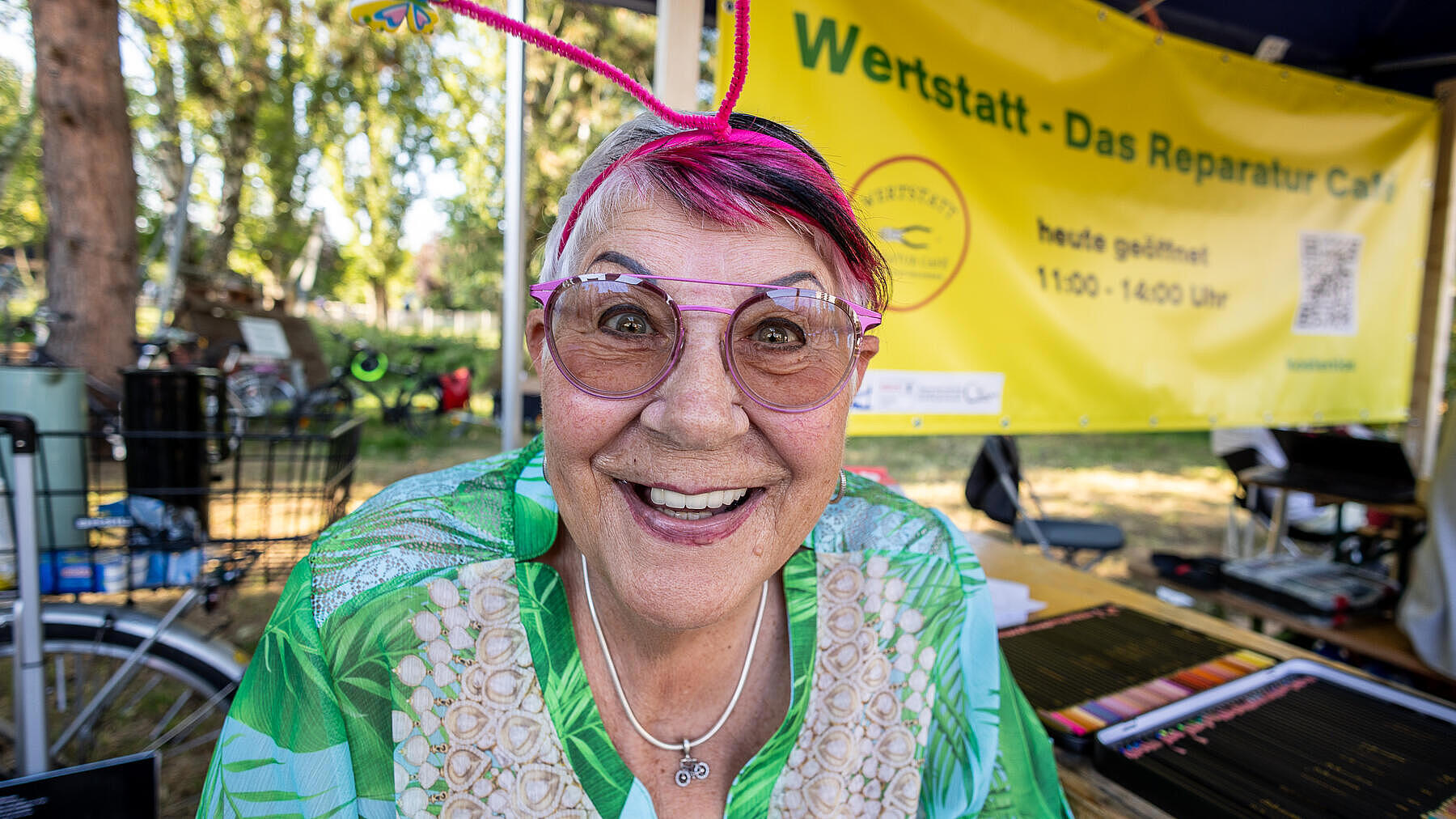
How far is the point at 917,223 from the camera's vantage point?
2.36m

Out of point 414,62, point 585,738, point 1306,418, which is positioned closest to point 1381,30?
point 1306,418

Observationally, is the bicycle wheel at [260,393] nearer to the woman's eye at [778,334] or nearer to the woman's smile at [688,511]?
the woman's smile at [688,511]

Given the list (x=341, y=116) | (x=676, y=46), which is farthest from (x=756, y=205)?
(x=341, y=116)

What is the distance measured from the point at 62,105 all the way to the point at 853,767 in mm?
6034

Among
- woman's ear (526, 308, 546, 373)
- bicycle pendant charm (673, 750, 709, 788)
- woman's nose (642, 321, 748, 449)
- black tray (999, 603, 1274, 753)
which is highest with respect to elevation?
woman's ear (526, 308, 546, 373)

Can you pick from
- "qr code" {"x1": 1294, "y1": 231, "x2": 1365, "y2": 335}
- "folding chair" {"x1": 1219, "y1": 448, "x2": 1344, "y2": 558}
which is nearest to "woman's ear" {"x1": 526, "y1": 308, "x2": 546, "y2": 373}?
"qr code" {"x1": 1294, "y1": 231, "x2": 1365, "y2": 335}

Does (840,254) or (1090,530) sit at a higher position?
(840,254)

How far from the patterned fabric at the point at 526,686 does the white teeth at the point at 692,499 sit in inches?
12.5

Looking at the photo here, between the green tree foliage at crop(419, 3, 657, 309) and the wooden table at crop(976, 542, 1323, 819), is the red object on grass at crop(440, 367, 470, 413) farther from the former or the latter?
the wooden table at crop(976, 542, 1323, 819)

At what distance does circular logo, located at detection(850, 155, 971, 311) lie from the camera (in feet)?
7.51

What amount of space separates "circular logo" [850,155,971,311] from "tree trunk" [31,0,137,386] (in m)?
5.23

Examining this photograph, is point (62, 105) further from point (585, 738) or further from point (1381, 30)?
point (1381, 30)

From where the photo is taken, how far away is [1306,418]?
131 inches

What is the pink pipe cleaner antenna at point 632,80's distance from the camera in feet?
3.05
